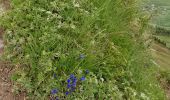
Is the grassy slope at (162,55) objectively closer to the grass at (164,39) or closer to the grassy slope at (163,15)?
the grass at (164,39)

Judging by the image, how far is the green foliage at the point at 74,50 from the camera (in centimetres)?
371

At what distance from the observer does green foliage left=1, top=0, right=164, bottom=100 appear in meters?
3.71

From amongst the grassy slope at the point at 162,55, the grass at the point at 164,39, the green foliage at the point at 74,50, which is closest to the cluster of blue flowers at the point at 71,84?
the green foliage at the point at 74,50

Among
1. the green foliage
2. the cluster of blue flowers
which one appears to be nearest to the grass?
the green foliage

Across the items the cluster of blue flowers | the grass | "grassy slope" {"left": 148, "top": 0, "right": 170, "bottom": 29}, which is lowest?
the grass

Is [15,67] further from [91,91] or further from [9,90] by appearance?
[91,91]

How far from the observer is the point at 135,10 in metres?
5.47

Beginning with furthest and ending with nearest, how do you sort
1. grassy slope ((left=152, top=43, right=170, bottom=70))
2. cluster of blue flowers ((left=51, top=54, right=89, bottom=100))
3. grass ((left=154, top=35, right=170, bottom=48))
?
grass ((left=154, top=35, right=170, bottom=48)) → grassy slope ((left=152, top=43, right=170, bottom=70)) → cluster of blue flowers ((left=51, top=54, right=89, bottom=100))

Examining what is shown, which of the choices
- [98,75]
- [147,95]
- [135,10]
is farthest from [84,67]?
[135,10]

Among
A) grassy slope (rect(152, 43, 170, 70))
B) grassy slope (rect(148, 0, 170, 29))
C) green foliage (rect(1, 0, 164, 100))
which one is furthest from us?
grassy slope (rect(148, 0, 170, 29))

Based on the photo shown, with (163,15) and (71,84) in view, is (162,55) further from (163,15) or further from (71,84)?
(71,84)

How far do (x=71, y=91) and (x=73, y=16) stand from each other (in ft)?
3.68

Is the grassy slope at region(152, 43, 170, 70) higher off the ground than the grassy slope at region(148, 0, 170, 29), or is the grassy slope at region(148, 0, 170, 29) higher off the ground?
the grassy slope at region(148, 0, 170, 29)

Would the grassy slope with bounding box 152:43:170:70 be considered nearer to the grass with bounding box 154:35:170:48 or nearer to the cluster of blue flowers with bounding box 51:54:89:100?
the grass with bounding box 154:35:170:48
